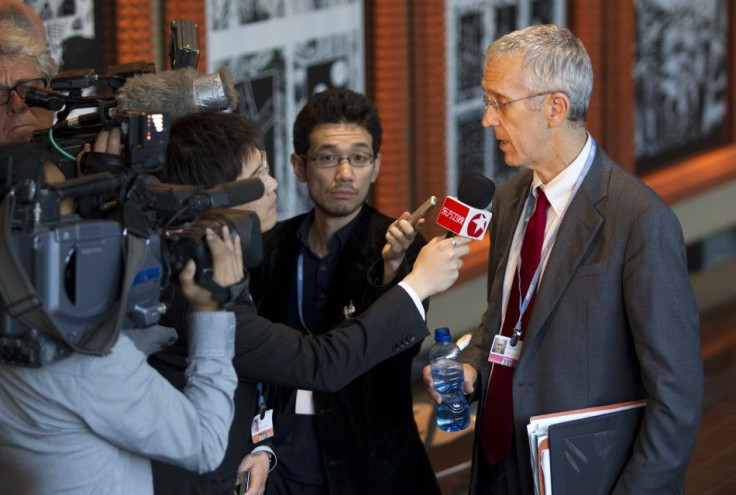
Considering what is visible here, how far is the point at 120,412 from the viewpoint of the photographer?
204 cm

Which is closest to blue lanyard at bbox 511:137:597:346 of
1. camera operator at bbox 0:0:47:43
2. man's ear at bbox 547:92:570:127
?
man's ear at bbox 547:92:570:127

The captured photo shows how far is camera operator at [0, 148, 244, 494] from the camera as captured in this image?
2.03 meters

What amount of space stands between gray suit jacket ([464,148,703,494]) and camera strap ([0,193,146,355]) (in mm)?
1017

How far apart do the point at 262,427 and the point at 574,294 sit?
0.88 m

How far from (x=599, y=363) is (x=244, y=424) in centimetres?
84

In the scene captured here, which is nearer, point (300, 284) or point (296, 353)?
point (296, 353)

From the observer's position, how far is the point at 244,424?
2775 mm

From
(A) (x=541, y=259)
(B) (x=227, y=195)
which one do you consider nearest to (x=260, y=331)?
(B) (x=227, y=195)

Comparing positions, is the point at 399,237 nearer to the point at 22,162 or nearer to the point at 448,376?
the point at 448,376

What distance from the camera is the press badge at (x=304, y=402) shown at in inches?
120

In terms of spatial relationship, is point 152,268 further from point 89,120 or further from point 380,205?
point 380,205

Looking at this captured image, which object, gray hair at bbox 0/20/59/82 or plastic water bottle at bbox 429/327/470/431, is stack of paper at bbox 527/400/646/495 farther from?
gray hair at bbox 0/20/59/82

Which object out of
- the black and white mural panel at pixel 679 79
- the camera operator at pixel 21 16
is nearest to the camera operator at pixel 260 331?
the camera operator at pixel 21 16

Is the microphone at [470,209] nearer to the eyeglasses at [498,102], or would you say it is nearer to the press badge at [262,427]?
the eyeglasses at [498,102]
